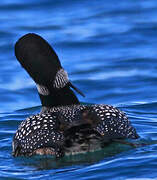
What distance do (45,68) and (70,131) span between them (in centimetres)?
130

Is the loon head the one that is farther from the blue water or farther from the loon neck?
the blue water

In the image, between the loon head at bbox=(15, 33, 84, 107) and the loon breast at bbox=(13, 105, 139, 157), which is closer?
the loon breast at bbox=(13, 105, 139, 157)

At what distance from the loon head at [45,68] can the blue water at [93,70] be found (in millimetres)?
829

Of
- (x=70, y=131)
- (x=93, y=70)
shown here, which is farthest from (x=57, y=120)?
(x=93, y=70)

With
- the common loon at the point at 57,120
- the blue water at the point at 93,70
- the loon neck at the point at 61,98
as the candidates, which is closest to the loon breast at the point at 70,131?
the common loon at the point at 57,120

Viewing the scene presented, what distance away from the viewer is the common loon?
6.73m

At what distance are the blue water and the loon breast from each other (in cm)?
14

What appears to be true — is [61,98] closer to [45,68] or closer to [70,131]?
[45,68]

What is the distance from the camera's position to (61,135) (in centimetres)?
691

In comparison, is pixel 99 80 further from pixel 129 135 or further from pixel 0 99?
pixel 129 135

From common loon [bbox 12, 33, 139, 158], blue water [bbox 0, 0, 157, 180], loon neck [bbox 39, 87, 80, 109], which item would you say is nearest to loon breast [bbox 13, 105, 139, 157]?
common loon [bbox 12, 33, 139, 158]

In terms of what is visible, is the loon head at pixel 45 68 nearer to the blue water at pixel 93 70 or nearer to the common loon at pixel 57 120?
the common loon at pixel 57 120

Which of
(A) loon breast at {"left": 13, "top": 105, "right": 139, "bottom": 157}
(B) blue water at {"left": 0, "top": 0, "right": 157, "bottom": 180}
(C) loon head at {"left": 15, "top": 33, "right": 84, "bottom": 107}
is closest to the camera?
(A) loon breast at {"left": 13, "top": 105, "right": 139, "bottom": 157}

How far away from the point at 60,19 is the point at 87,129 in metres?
9.29
